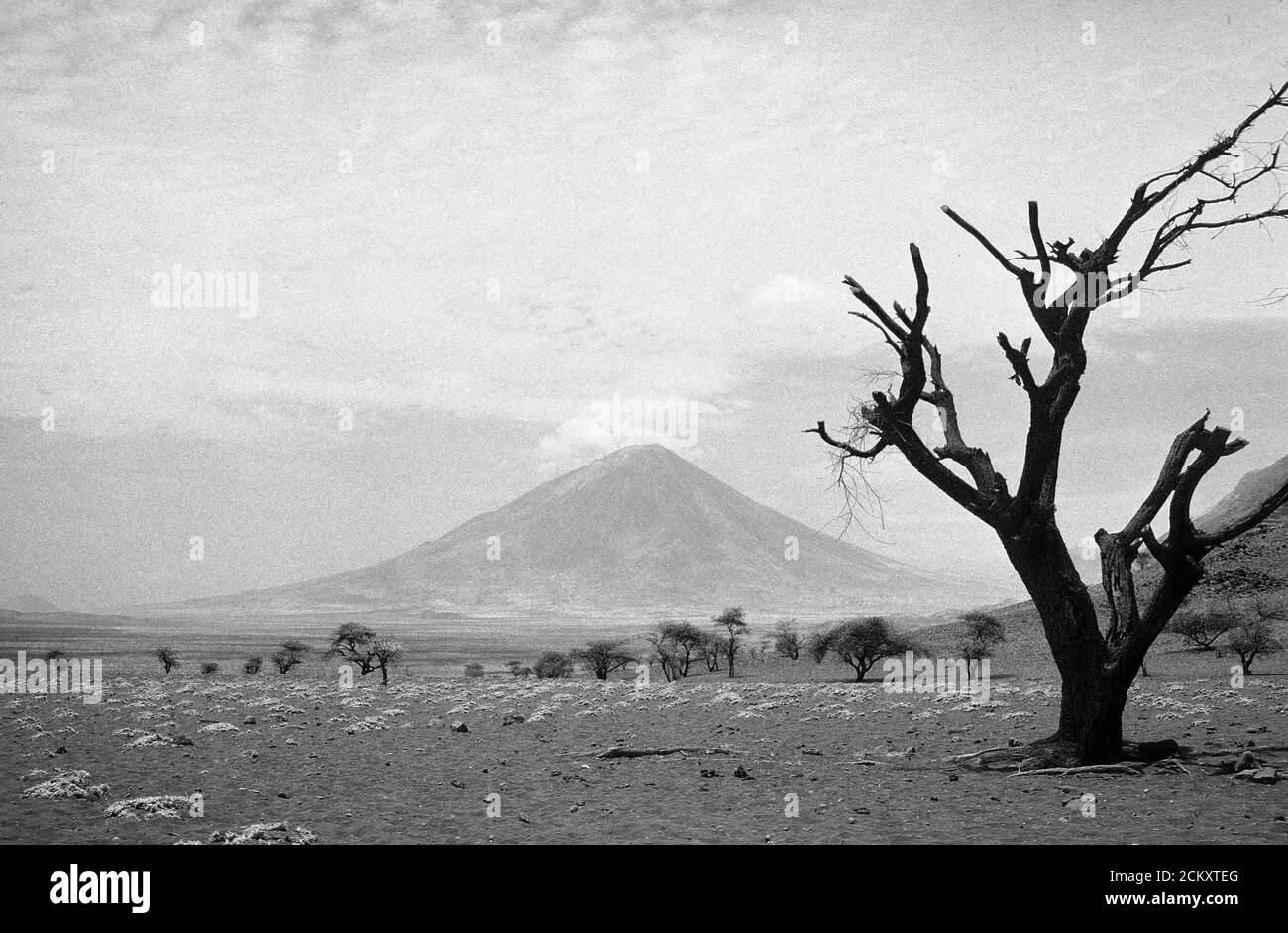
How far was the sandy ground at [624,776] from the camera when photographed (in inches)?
400

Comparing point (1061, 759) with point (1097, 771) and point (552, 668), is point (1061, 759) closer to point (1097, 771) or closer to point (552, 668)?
point (1097, 771)

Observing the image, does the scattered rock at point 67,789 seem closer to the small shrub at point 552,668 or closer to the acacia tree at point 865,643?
the acacia tree at point 865,643

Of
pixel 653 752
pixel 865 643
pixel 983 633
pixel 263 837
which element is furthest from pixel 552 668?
pixel 263 837

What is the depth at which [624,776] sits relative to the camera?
47.1 feet

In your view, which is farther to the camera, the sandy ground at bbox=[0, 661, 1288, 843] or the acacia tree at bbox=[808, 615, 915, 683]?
the acacia tree at bbox=[808, 615, 915, 683]

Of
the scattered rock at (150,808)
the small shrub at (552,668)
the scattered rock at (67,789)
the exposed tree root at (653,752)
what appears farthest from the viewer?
the small shrub at (552,668)

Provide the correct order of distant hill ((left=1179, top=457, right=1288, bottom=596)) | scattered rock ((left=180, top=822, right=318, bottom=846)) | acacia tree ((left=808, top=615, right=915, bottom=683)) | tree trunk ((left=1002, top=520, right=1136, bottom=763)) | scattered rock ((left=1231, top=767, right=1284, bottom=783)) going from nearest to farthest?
scattered rock ((left=180, top=822, right=318, bottom=846))
scattered rock ((left=1231, top=767, right=1284, bottom=783))
tree trunk ((left=1002, top=520, right=1136, bottom=763))
acacia tree ((left=808, top=615, right=915, bottom=683))
distant hill ((left=1179, top=457, right=1288, bottom=596))

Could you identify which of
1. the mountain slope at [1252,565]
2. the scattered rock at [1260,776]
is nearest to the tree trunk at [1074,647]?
the scattered rock at [1260,776]

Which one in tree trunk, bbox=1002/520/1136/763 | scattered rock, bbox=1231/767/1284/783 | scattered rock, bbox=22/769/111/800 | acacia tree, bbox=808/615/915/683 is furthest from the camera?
acacia tree, bbox=808/615/915/683

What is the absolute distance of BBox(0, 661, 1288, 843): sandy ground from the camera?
33.4ft

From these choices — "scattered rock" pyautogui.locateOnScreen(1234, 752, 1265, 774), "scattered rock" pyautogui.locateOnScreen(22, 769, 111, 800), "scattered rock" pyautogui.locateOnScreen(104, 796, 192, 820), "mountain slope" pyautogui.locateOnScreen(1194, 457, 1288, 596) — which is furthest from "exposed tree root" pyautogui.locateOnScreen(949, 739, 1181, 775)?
"mountain slope" pyautogui.locateOnScreen(1194, 457, 1288, 596)

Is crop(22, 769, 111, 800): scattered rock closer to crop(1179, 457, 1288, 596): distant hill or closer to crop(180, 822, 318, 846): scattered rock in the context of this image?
crop(180, 822, 318, 846): scattered rock

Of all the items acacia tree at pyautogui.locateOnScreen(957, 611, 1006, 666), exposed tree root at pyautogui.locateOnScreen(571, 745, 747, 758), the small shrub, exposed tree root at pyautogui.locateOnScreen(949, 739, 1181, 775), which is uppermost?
exposed tree root at pyautogui.locateOnScreen(949, 739, 1181, 775)

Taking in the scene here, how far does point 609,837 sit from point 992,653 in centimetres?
5182
